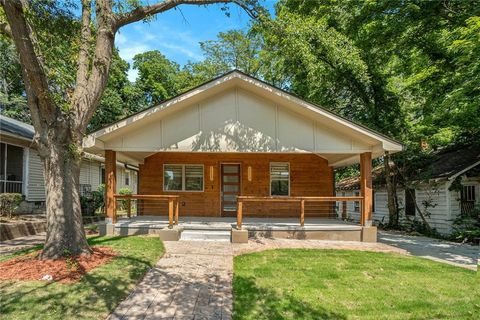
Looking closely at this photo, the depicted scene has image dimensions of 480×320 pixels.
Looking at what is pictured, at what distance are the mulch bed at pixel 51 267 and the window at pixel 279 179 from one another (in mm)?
7806

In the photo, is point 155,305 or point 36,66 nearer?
point 155,305

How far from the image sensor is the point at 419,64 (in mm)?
12688

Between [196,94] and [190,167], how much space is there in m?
4.40

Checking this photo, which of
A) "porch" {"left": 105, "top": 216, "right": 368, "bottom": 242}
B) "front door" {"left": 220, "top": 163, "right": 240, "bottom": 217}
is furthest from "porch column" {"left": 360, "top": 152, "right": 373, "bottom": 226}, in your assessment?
"front door" {"left": 220, "top": 163, "right": 240, "bottom": 217}

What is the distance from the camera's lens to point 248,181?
44.6 feet

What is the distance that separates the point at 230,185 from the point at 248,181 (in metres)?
0.75

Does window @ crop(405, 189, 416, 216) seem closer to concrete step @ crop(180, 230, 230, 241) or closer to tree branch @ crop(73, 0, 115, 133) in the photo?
concrete step @ crop(180, 230, 230, 241)

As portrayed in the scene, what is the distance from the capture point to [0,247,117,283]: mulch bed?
5.61 meters

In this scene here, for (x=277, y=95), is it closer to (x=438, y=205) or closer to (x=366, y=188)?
(x=366, y=188)

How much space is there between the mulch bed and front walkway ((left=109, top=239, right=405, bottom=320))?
42.4 inches

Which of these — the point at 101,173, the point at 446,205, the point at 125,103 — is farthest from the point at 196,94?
the point at 125,103

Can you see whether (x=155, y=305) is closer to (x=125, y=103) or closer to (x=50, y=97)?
(x=50, y=97)

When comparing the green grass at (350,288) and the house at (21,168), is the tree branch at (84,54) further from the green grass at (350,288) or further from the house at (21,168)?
the house at (21,168)

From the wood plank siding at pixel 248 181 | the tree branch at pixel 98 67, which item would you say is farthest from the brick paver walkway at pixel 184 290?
the wood plank siding at pixel 248 181
